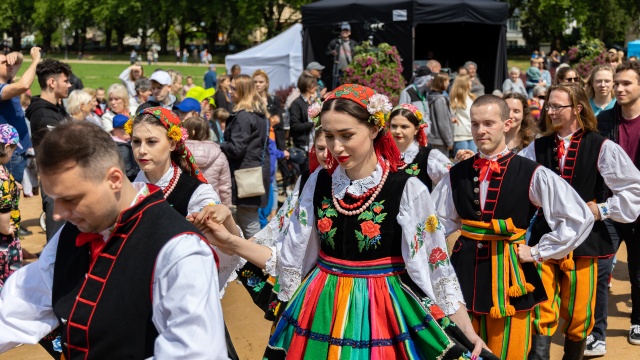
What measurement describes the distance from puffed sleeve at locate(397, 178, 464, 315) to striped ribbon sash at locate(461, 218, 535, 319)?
0.92 metres

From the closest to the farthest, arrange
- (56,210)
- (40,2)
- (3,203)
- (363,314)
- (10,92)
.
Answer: (56,210)
(363,314)
(3,203)
(10,92)
(40,2)

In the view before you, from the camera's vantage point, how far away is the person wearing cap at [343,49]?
1378 centimetres

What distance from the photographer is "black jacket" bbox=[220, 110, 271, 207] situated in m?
7.55

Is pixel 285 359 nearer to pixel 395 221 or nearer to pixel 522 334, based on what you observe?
pixel 395 221

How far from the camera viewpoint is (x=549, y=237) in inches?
175

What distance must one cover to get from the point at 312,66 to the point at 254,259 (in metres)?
8.79

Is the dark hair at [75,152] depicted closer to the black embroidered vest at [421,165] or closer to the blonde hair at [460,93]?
the black embroidered vest at [421,165]

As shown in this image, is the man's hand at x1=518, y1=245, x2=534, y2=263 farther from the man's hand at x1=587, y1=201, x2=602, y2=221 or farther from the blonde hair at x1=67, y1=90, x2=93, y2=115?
the blonde hair at x1=67, y1=90, x2=93, y2=115

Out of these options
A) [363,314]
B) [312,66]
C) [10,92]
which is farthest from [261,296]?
[312,66]

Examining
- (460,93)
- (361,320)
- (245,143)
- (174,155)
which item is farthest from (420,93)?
A: (361,320)

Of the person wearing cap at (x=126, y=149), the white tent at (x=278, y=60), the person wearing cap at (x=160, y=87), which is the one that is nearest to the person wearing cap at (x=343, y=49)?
the white tent at (x=278, y=60)

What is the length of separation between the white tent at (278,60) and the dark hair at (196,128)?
39.0ft

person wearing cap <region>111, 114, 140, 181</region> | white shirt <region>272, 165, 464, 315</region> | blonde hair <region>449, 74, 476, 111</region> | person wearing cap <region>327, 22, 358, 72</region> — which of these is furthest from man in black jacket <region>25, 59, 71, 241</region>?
person wearing cap <region>327, 22, 358, 72</region>

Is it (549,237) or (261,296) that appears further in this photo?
(549,237)
